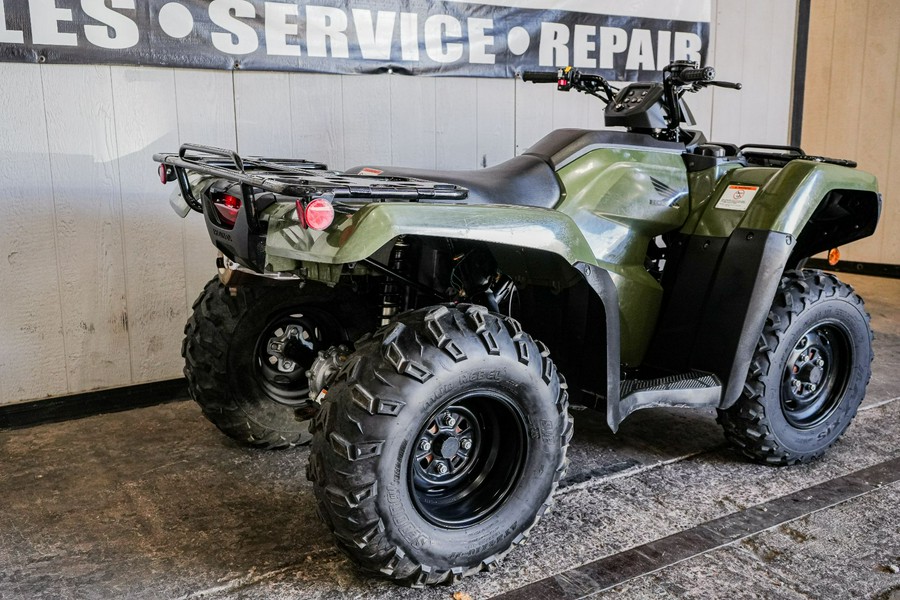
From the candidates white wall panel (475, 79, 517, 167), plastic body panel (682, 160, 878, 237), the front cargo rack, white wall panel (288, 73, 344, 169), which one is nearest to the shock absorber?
the front cargo rack

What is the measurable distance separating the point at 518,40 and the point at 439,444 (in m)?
2.91

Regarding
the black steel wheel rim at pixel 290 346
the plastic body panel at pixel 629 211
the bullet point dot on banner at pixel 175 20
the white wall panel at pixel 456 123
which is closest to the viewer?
the plastic body panel at pixel 629 211

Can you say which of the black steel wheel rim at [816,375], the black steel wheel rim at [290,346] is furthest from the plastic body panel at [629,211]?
the black steel wheel rim at [290,346]

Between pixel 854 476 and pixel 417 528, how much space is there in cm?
187

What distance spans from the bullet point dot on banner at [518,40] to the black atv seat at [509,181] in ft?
6.24

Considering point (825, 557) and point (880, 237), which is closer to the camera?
point (825, 557)

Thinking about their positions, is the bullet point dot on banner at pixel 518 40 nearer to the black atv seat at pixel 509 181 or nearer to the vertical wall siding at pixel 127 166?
the vertical wall siding at pixel 127 166

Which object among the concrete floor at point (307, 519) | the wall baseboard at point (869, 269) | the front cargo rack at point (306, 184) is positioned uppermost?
the front cargo rack at point (306, 184)

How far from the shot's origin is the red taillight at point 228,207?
245 centimetres

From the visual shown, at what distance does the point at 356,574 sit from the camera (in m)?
2.42

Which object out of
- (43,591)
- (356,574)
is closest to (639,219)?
(356,574)

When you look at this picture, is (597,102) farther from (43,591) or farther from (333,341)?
(43,591)

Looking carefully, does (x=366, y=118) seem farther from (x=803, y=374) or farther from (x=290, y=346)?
(x=803, y=374)

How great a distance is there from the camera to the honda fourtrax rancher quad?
2186 millimetres
